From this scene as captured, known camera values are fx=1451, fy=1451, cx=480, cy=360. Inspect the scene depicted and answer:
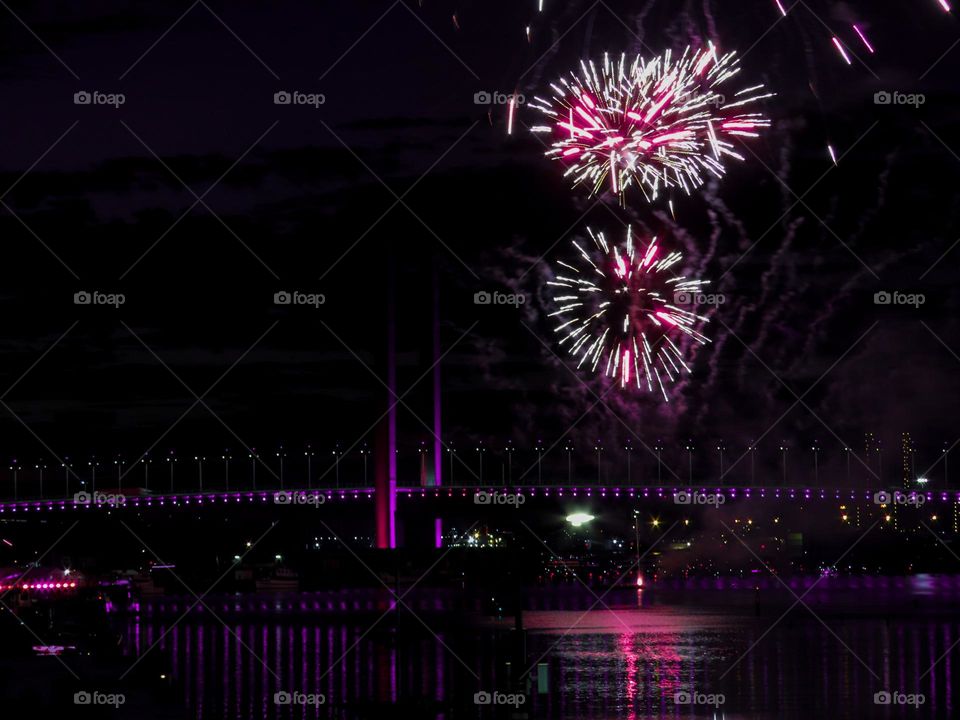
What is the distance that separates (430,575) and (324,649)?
64582mm

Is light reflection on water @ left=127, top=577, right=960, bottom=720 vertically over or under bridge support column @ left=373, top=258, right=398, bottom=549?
under

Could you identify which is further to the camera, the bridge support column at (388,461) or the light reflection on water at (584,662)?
the bridge support column at (388,461)

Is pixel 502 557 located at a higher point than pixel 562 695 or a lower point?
higher

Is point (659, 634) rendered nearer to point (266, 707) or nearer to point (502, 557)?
point (266, 707)

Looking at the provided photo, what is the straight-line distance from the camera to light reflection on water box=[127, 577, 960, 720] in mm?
34719

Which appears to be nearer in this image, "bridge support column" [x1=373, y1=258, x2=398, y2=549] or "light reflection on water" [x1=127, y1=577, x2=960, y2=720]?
"light reflection on water" [x1=127, y1=577, x2=960, y2=720]

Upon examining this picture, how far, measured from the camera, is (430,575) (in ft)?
376

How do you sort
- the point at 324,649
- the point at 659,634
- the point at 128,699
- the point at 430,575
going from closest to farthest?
1. the point at 128,699
2. the point at 324,649
3. the point at 659,634
4. the point at 430,575

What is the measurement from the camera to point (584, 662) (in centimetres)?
4597

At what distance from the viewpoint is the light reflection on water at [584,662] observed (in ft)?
114

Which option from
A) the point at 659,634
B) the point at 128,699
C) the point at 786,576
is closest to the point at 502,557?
the point at 786,576

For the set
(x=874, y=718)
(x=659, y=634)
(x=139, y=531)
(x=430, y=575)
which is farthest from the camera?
(x=139, y=531)

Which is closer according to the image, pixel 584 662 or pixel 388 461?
pixel 584 662

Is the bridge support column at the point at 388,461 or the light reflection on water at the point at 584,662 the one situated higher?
the bridge support column at the point at 388,461
